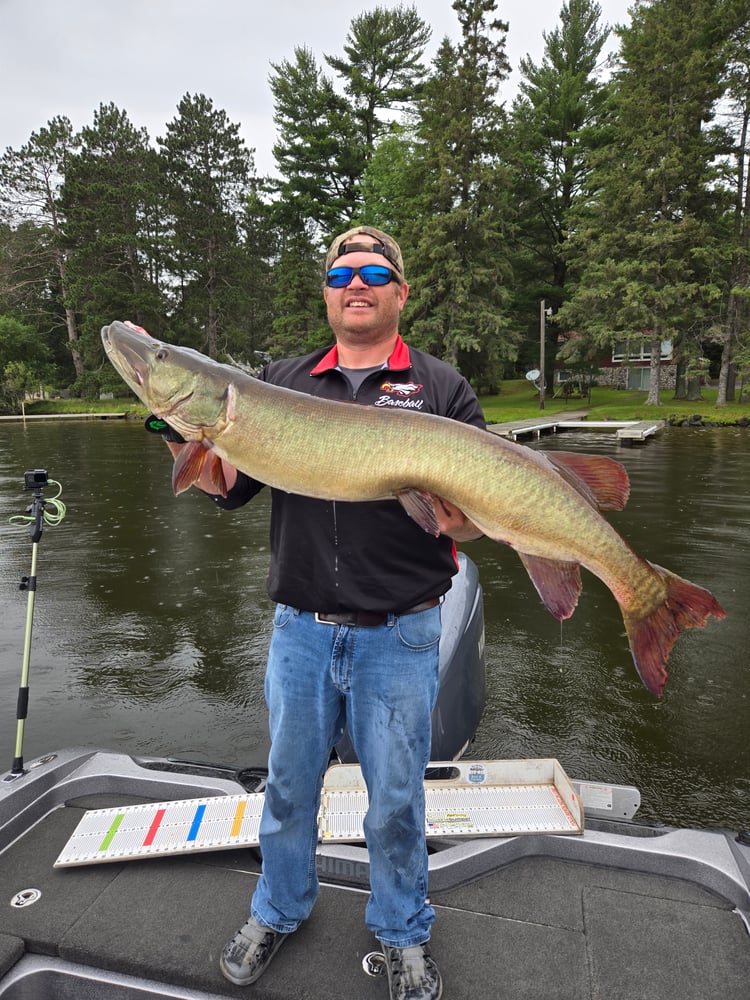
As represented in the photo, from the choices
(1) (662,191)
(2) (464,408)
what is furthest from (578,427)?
(2) (464,408)

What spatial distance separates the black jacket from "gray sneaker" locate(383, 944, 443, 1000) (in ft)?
3.72

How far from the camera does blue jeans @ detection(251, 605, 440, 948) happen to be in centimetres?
208

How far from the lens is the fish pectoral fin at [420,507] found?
79.5 inches

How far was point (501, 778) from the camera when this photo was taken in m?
3.12

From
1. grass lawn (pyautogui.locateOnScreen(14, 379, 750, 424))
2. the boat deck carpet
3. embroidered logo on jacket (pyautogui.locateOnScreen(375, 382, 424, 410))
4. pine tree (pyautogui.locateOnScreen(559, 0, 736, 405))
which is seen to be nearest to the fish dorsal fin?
embroidered logo on jacket (pyautogui.locateOnScreen(375, 382, 424, 410))

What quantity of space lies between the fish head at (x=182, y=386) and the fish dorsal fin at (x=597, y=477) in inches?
45.4

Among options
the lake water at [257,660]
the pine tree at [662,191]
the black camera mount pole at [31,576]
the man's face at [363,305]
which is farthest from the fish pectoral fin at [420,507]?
the pine tree at [662,191]

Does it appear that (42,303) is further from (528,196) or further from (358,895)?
(358,895)

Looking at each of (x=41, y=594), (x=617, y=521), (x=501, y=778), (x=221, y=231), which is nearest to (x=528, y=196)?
(x=221, y=231)

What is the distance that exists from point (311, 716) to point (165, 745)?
9.90 ft

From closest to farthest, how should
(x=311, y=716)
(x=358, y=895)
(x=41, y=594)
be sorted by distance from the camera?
(x=311, y=716) < (x=358, y=895) < (x=41, y=594)

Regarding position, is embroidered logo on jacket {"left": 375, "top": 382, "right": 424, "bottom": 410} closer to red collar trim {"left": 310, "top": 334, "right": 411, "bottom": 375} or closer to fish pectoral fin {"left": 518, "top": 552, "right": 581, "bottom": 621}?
red collar trim {"left": 310, "top": 334, "right": 411, "bottom": 375}

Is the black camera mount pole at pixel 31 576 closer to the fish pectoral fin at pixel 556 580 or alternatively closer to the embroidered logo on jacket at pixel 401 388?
the embroidered logo on jacket at pixel 401 388

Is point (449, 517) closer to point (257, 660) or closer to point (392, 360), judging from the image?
point (392, 360)
